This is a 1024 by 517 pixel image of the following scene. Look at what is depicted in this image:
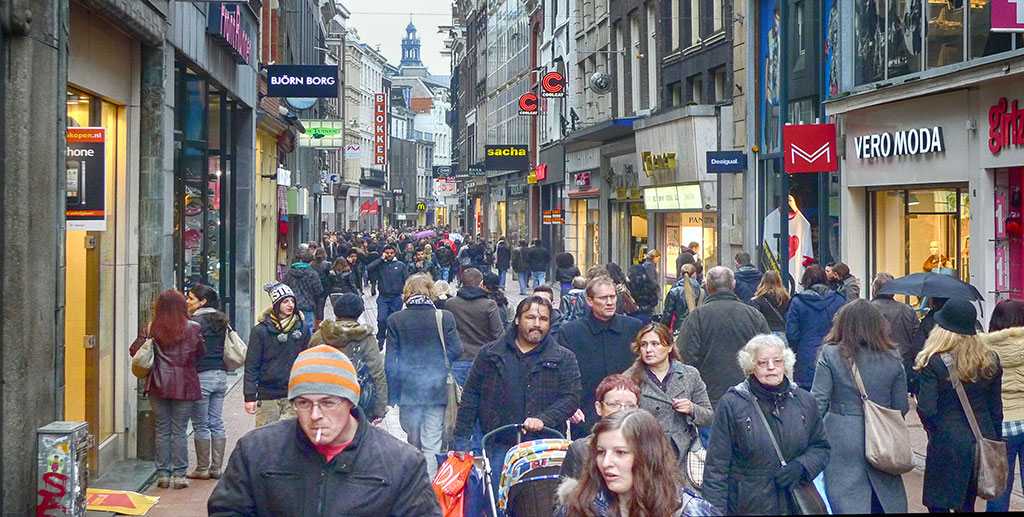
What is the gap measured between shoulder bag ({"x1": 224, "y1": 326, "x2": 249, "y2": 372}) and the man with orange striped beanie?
20.9 ft

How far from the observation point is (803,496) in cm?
617

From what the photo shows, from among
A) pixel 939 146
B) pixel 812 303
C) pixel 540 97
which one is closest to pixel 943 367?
pixel 812 303

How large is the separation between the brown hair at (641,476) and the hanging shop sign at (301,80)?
15124mm

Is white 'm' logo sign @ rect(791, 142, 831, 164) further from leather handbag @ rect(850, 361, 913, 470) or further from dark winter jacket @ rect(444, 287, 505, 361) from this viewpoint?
leather handbag @ rect(850, 361, 913, 470)

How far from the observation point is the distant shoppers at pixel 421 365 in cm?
1023

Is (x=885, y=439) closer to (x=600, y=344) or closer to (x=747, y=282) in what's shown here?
(x=600, y=344)

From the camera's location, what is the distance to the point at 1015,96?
15.1m

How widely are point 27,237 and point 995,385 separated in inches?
225

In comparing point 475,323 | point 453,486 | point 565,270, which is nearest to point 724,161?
point 565,270

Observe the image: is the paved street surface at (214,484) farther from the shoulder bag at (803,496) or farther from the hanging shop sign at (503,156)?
the hanging shop sign at (503,156)

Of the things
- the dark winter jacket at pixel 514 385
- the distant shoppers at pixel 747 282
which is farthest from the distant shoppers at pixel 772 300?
the dark winter jacket at pixel 514 385

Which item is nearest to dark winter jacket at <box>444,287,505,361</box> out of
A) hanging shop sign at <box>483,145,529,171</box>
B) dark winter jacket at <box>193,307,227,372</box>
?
dark winter jacket at <box>193,307,227,372</box>

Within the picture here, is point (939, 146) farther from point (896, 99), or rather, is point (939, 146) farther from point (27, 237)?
point (27, 237)

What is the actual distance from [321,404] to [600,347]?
4.54m
